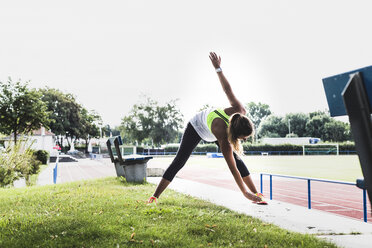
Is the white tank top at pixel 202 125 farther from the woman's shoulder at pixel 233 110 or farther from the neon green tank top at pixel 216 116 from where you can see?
the woman's shoulder at pixel 233 110

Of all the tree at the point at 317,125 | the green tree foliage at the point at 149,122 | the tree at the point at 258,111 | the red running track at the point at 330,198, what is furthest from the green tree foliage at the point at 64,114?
the tree at the point at 258,111

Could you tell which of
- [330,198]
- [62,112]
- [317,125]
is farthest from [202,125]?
[317,125]

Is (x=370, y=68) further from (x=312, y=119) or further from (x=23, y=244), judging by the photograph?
(x=312, y=119)

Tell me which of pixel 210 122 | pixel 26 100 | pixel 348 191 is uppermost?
pixel 26 100

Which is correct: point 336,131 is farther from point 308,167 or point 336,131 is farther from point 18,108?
point 18,108

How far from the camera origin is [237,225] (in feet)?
14.6

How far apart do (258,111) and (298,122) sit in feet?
76.9

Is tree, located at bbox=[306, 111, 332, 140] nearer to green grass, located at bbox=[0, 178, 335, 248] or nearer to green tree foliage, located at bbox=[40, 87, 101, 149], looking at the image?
green tree foliage, located at bbox=[40, 87, 101, 149]

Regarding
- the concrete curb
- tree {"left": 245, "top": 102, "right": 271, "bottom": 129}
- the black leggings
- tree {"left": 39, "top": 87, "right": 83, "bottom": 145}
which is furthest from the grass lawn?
tree {"left": 245, "top": 102, "right": 271, "bottom": 129}

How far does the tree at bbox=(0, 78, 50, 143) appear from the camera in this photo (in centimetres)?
2047

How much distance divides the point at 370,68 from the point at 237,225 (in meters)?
3.14

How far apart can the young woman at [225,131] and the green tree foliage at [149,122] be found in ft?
195

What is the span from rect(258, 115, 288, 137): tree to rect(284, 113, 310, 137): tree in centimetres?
205

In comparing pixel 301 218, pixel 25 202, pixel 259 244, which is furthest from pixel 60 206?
pixel 301 218
